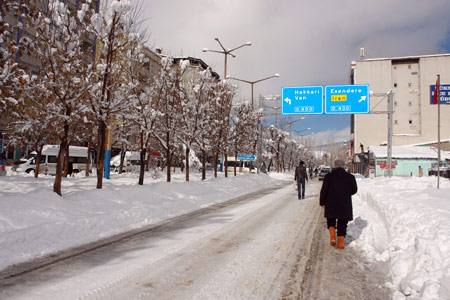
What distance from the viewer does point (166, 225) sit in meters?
7.87

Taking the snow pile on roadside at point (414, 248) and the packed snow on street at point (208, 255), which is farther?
the packed snow on street at point (208, 255)

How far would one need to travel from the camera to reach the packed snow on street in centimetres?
364

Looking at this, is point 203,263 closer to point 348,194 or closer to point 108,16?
point 348,194

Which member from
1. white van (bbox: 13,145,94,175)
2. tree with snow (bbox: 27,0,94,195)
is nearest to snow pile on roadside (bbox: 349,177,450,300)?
tree with snow (bbox: 27,0,94,195)

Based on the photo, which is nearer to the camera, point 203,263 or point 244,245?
point 203,263

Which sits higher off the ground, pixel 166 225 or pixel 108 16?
pixel 108 16

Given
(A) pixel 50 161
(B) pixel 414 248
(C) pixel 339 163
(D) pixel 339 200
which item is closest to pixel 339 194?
(D) pixel 339 200

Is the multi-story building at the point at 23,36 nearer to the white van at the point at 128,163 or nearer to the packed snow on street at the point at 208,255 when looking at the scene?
the packed snow on street at the point at 208,255

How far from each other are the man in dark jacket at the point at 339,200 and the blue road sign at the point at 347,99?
15.3m

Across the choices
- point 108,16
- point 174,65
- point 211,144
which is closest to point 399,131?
point 211,144

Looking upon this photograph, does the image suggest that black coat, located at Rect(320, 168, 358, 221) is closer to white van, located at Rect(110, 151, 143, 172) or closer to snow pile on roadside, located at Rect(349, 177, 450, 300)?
snow pile on roadside, located at Rect(349, 177, 450, 300)

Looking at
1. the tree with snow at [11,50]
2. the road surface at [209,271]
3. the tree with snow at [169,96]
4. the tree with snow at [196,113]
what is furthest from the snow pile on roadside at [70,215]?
the tree with snow at [196,113]

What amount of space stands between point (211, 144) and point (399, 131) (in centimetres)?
4659

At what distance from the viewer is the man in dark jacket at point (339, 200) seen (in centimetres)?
581
